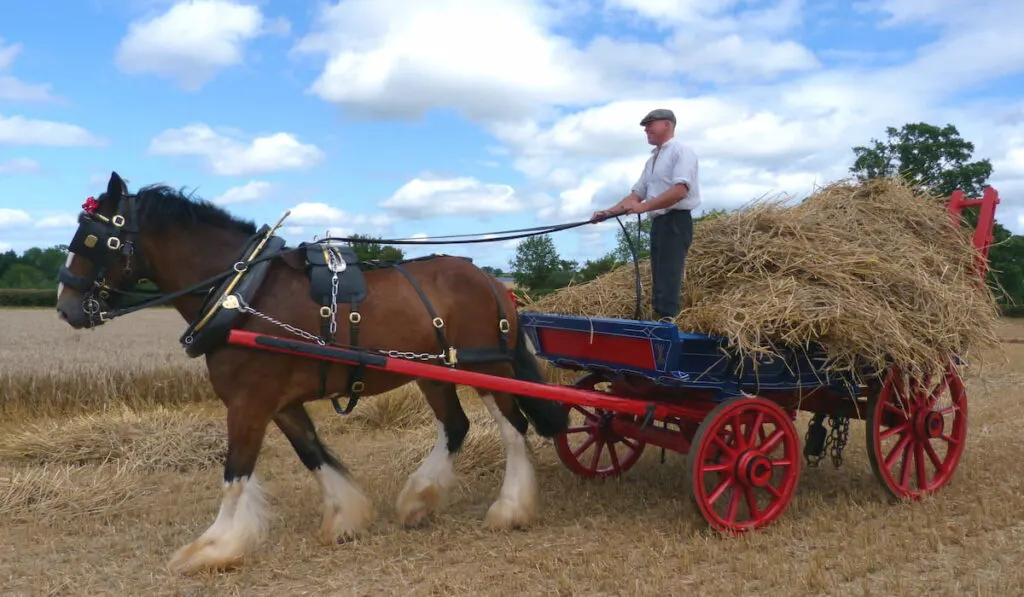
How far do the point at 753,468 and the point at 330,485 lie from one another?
94.7 inches

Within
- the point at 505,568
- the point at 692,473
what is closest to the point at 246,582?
the point at 505,568

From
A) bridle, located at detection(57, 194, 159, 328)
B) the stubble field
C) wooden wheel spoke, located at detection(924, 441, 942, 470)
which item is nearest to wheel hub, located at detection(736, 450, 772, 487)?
the stubble field

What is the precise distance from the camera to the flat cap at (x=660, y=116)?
186 inches

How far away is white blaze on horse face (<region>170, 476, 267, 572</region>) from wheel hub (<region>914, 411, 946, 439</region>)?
13.2 ft

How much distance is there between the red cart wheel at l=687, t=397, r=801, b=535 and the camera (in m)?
4.25

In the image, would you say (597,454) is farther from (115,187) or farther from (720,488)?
(115,187)

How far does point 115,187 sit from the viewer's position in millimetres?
4082

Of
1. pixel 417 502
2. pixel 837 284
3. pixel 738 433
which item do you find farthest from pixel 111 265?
pixel 837 284

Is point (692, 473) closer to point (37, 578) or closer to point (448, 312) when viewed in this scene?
point (448, 312)

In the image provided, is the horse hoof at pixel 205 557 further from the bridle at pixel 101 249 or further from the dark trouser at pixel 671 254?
the dark trouser at pixel 671 254

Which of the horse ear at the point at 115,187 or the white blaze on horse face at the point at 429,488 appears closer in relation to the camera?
the horse ear at the point at 115,187

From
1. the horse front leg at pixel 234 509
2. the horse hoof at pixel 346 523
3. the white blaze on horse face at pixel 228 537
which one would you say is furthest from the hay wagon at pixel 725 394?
the horse hoof at pixel 346 523

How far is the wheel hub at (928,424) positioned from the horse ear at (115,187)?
4.85 metres

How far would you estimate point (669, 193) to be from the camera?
176 inches
